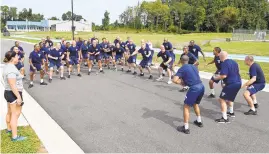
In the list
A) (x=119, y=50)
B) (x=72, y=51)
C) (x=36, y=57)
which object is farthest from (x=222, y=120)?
(x=119, y=50)

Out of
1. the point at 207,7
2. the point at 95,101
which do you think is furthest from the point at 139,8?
the point at 95,101

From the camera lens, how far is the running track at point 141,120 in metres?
5.70

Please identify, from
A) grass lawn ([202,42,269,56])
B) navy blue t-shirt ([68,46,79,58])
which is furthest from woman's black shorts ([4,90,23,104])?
grass lawn ([202,42,269,56])

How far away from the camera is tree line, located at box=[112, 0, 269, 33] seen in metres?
94.4

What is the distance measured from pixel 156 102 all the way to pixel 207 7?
10547cm

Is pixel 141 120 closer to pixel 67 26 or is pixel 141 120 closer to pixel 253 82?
pixel 253 82

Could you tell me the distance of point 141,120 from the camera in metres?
7.26

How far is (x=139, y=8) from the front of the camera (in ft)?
386

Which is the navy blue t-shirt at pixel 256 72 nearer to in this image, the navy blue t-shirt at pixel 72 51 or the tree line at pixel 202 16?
the navy blue t-shirt at pixel 72 51

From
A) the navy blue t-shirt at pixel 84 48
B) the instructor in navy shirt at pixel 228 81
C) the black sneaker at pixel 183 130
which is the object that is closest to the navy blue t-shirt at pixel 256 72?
the instructor in navy shirt at pixel 228 81

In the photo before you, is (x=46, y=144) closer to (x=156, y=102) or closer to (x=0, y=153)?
(x=0, y=153)

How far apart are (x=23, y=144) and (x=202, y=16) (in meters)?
98.4

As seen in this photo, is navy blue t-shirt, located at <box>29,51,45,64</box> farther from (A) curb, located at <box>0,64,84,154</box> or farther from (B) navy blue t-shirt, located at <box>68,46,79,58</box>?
(A) curb, located at <box>0,64,84,154</box>

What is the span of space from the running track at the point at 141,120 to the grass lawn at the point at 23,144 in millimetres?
818
